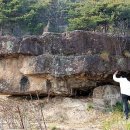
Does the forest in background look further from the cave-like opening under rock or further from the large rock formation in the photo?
the cave-like opening under rock

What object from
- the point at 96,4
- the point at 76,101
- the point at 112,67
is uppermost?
the point at 96,4

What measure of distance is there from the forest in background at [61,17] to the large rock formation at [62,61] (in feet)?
16.9

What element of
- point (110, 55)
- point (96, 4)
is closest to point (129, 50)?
point (110, 55)

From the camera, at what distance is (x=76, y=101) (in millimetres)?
14375

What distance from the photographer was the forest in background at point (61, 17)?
20.4m

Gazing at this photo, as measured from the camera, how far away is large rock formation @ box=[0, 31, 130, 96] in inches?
540


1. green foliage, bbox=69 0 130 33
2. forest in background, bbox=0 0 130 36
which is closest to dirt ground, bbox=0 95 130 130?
forest in background, bbox=0 0 130 36

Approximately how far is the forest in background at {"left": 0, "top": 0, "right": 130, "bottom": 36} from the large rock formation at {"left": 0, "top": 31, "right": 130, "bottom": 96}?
203 inches

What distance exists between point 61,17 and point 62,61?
36.4ft

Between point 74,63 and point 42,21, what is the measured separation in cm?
992

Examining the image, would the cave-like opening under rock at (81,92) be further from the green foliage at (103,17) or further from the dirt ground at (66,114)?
the green foliage at (103,17)

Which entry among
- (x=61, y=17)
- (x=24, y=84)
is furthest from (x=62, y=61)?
(x=61, y=17)

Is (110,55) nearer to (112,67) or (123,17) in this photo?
(112,67)

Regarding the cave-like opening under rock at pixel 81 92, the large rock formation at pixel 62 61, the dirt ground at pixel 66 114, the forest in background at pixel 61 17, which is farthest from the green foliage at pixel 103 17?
the dirt ground at pixel 66 114
